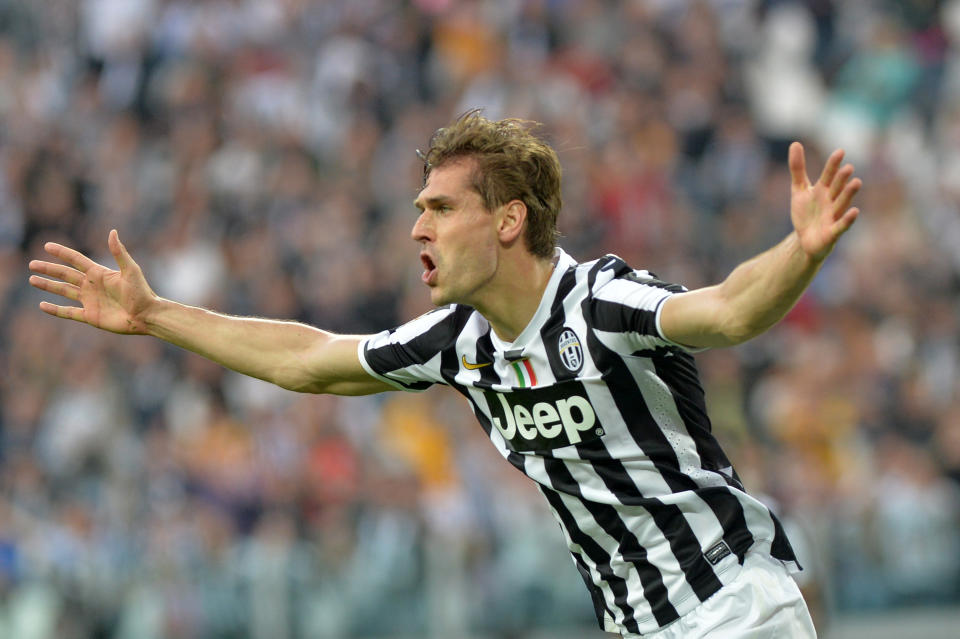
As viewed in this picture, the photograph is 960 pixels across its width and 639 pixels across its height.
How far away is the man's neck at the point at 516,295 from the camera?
450 cm

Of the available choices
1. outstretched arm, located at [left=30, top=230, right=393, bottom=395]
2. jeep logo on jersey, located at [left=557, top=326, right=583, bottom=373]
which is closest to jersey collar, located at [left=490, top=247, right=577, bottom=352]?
jeep logo on jersey, located at [left=557, top=326, right=583, bottom=373]

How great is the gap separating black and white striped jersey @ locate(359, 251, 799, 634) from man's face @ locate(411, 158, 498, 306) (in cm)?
22

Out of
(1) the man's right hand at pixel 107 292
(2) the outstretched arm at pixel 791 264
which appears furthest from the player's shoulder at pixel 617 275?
(1) the man's right hand at pixel 107 292

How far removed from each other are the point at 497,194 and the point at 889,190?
7.72m

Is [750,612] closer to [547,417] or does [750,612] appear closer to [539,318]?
[547,417]

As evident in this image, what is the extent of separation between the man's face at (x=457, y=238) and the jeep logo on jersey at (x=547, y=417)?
1.13 ft

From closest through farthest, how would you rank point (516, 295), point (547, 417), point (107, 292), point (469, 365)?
point (547, 417)
point (516, 295)
point (469, 365)
point (107, 292)

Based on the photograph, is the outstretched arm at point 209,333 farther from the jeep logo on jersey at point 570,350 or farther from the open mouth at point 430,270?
the jeep logo on jersey at point 570,350

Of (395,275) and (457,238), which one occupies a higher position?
(395,275)

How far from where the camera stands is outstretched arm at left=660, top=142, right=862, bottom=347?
138 inches

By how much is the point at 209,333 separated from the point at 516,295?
1141 mm

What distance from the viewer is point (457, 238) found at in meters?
4.48

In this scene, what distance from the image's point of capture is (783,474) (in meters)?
9.21

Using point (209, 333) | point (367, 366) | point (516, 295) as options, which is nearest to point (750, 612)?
point (516, 295)
